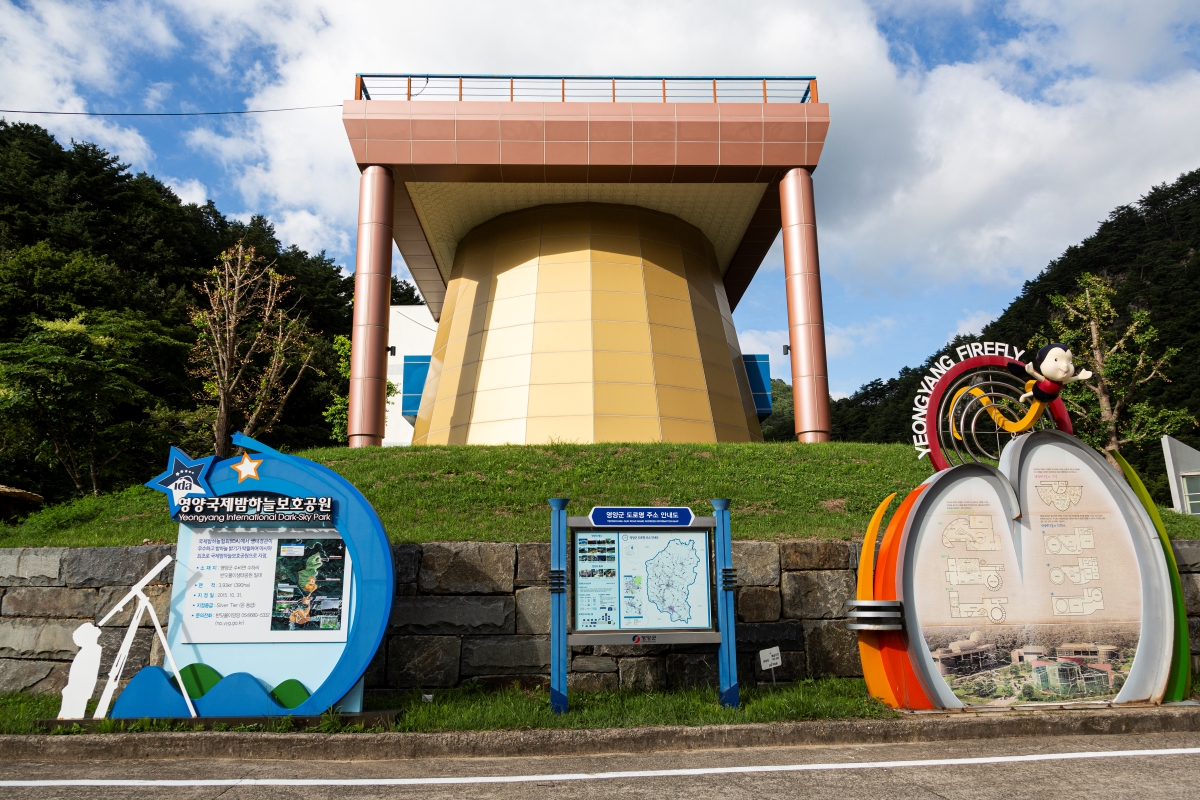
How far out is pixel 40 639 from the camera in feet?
24.1

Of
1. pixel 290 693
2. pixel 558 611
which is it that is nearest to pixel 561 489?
pixel 558 611

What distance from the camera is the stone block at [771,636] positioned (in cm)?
746

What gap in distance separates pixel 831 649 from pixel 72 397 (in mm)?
17089

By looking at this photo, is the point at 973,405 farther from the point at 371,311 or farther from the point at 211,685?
the point at 371,311

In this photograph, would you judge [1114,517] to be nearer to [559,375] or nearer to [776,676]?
[776,676]

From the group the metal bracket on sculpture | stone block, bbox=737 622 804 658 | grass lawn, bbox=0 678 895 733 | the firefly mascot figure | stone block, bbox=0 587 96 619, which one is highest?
the firefly mascot figure

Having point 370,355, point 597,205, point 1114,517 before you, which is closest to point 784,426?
point 597,205

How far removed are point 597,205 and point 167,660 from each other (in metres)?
15.8

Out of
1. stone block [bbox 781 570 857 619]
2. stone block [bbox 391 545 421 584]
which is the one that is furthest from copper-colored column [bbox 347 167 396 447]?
stone block [bbox 781 570 857 619]

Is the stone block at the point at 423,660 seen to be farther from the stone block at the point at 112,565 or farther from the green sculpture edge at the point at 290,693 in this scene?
the stone block at the point at 112,565

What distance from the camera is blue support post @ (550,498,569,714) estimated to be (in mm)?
6234

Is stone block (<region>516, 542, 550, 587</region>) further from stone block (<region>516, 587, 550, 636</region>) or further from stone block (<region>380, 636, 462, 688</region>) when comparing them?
stone block (<region>380, 636, 462, 688</region>)

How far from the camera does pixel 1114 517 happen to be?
7.20 m

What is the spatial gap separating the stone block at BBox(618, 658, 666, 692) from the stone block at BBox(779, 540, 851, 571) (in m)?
1.72
